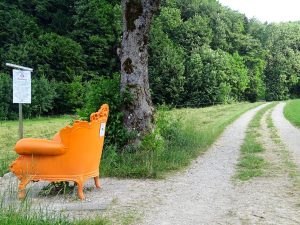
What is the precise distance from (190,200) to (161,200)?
18.8 inches

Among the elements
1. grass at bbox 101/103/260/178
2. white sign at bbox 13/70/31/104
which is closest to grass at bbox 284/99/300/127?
grass at bbox 101/103/260/178

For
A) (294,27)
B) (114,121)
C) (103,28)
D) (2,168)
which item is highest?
(294,27)

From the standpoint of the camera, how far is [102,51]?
51.4 metres

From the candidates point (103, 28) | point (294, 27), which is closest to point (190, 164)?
point (103, 28)

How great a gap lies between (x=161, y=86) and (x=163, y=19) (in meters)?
11.2

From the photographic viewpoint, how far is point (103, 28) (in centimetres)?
5150

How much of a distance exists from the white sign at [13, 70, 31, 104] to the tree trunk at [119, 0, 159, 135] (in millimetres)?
2346

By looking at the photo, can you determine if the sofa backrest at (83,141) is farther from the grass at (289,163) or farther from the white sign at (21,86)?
the grass at (289,163)

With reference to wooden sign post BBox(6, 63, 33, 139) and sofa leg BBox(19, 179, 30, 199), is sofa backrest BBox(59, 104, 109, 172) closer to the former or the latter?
sofa leg BBox(19, 179, 30, 199)

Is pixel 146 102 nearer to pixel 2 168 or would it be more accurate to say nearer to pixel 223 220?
pixel 2 168

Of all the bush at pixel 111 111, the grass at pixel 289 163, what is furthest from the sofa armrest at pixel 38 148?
the grass at pixel 289 163

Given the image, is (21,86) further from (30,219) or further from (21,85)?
(30,219)

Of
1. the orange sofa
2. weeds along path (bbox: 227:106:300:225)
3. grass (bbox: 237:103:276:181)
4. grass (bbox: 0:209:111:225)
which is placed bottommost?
grass (bbox: 237:103:276:181)

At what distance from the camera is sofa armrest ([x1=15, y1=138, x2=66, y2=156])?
7.27 meters
